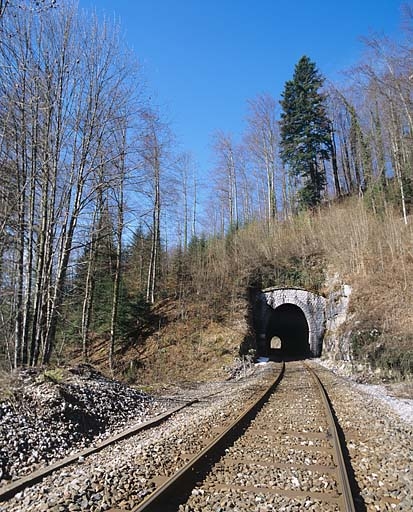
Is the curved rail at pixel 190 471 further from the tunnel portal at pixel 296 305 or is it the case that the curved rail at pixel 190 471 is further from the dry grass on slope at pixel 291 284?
the tunnel portal at pixel 296 305

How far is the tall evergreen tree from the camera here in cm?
3719

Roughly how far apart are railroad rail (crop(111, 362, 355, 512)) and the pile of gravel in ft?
7.01

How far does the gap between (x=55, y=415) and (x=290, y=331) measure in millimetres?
30051

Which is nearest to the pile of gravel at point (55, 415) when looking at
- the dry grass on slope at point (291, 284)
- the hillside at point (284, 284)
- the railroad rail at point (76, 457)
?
the railroad rail at point (76, 457)

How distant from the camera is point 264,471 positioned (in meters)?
4.68

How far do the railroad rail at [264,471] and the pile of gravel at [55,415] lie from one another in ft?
7.01

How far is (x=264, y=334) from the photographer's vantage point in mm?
25500

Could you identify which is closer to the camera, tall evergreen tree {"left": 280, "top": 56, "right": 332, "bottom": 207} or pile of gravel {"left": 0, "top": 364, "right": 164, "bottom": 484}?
pile of gravel {"left": 0, "top": 364, "right": 164, "bottom": 484}

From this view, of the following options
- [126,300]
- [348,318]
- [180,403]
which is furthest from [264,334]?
[180,403]

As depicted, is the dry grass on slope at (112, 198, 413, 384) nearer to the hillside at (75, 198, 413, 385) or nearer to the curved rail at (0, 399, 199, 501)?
the hillside at (75, 198, 413, 385)

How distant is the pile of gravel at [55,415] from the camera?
5.39m

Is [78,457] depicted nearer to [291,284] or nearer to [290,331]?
[291,284]

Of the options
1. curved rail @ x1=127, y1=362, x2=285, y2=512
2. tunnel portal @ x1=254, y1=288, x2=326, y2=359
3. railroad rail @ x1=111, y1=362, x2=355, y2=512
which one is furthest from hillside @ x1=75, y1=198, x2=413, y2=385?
curved rail @ x1=127, y1=362, x2=285, y2=512

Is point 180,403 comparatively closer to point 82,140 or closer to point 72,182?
point 72,182
